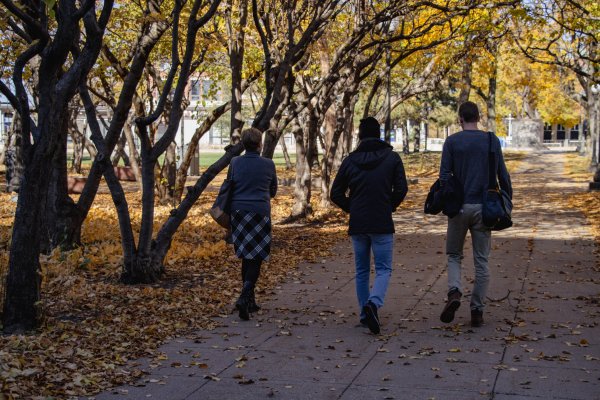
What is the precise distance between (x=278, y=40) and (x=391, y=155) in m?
7.32

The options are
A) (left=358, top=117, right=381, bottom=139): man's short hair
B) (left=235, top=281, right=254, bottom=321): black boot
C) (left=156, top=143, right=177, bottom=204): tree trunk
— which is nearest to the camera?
(left=358, top=117, right=381, bottom=139): man's short hair

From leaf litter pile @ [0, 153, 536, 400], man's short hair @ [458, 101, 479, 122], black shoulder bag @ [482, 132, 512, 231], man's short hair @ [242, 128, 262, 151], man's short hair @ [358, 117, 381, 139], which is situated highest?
man's short hair @ [458, 101, 479, 122]

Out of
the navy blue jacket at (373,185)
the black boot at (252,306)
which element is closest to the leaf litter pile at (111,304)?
the black boot at (252,306)

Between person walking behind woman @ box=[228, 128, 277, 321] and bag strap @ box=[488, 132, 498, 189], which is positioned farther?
person walking behind woman @ box=[228, 128, 277, 321]

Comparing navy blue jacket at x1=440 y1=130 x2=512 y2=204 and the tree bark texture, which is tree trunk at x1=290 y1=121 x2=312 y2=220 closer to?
navy blue jacket at x1=440 y1=130 x2=512 y2=204

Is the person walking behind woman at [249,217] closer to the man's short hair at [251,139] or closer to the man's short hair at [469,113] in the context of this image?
the man's short hair at [251,139]

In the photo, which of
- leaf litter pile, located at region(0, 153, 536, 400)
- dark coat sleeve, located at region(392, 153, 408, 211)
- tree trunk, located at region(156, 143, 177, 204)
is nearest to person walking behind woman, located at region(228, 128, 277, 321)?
leaf litter pile, located at region(0, 153, 536, 400)

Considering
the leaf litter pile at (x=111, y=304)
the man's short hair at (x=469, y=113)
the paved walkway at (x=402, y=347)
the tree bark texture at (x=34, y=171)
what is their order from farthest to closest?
the man's short hair at (x=469, y=113) → the tree bark texture at (x=34, y=171) → the leaf litter pile at (x=111, y=304) → the paved walkway at (x=402, y=347)

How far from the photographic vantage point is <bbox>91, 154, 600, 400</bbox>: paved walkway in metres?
5.82

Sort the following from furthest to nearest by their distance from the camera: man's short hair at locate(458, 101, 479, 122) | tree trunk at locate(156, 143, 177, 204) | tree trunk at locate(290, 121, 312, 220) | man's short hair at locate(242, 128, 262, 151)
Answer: tree trunk at locate(156, 143, 177, 204) < tree trunk at locate(290, 121, 312, 220) < man's short hair at locate(242, 128, 262, 151) < man's short hair at locate(458, 101, 479, 122)

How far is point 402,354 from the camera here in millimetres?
6773

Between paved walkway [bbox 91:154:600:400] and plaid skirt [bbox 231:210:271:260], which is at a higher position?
plaid skirt [bbox 231:210:271:260]

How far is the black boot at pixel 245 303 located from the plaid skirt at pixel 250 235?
0.28 metres

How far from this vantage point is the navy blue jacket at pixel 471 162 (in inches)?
298
